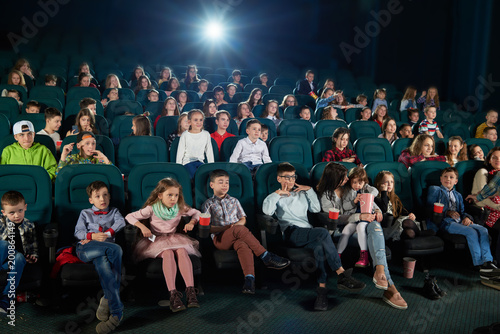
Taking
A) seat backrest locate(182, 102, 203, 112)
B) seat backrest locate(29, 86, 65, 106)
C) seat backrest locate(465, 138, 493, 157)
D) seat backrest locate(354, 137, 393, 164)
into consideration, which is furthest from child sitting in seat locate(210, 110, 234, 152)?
seat backrest locate(465, 138, 493, 157)

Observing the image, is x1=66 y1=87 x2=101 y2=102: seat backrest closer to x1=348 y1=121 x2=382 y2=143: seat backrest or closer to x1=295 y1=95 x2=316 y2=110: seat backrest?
Answer: x1=295 y1=95 x2=316 y2=110: seat backrest

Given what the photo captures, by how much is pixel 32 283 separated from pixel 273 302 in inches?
49.9

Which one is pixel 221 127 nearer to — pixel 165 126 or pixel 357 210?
pixel 165 126

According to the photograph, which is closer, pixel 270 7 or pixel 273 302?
pixel 273 302

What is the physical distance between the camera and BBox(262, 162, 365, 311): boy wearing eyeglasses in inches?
103

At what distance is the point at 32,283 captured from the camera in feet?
7.14

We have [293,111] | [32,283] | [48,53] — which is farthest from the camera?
[48,53]

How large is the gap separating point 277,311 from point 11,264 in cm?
137

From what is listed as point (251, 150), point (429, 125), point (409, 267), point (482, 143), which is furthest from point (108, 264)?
point (429, 125)

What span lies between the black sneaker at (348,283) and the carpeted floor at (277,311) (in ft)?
0.18

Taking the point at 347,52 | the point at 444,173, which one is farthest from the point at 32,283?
the point at 347,52

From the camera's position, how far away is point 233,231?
264 cm

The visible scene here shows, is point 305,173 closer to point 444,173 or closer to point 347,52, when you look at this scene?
point 444,173

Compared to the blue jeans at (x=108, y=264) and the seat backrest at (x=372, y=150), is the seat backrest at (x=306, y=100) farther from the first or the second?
the blue jeans at (x=108, y=264)
